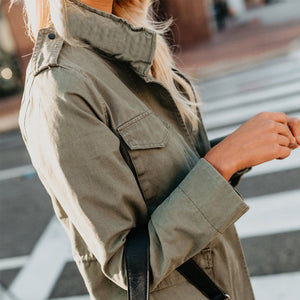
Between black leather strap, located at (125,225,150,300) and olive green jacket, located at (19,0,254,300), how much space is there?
2 cm

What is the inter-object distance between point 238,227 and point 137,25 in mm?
2903

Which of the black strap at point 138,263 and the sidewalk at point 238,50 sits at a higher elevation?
the black strap at point 138,263

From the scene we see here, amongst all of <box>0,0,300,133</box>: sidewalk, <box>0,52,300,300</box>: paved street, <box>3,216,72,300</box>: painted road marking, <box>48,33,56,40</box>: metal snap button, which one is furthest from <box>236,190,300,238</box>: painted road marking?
<box>0,0,300,133</box>: sidewalk

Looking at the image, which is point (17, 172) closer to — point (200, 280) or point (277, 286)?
point (277, 286)

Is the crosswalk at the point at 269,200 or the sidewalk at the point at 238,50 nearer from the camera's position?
the crosswalk at the point at 269,200

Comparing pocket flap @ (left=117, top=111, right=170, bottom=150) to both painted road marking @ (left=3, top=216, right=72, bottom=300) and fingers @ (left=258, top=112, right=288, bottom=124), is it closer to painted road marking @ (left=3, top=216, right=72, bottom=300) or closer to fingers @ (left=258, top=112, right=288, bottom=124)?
fingers @ (left=258, top=112, right=288, bottom=124)

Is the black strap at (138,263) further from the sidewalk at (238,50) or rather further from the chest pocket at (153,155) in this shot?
the sidewalk at (238,50)

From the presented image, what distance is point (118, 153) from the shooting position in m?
1.12

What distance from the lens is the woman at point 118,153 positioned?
1065mm

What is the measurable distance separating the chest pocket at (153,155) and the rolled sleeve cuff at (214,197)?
74 millimetres

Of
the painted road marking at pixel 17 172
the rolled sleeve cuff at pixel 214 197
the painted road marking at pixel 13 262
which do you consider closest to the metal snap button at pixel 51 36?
the rolled sleeve cuff at pixel 214 197

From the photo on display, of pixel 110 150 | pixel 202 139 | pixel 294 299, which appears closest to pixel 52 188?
pixel 110 150

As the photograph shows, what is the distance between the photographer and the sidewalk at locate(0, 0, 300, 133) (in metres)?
12.2

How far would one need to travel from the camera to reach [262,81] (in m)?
9.85
